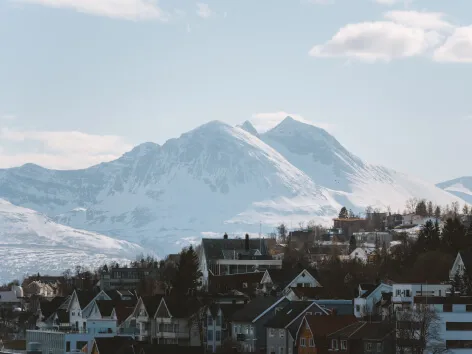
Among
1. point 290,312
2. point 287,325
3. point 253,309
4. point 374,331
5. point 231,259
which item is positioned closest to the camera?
point 374,331

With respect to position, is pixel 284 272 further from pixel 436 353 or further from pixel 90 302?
pixel 436 353

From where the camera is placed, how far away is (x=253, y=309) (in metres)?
99.8

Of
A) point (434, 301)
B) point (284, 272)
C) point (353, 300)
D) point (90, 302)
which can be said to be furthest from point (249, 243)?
point (434, 301)

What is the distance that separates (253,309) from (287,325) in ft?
26.6

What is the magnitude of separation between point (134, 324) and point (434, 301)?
32.8m

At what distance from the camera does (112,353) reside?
93.4 m

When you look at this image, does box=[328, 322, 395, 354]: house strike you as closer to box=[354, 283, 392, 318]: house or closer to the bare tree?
the bare tree

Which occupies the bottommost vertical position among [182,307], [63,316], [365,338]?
[365,338]

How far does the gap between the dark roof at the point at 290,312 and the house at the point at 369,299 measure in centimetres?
396

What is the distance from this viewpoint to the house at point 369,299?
325 ft

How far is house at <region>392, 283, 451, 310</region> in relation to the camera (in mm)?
92562

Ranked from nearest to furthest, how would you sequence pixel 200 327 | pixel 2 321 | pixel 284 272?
pixel 200 327 < pixel 284 272 < pixel 2 321

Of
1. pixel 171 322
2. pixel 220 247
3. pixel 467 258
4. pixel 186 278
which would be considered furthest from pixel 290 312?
pixel 220 247

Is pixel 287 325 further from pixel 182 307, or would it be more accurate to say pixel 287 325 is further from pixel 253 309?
pixel 182 307
